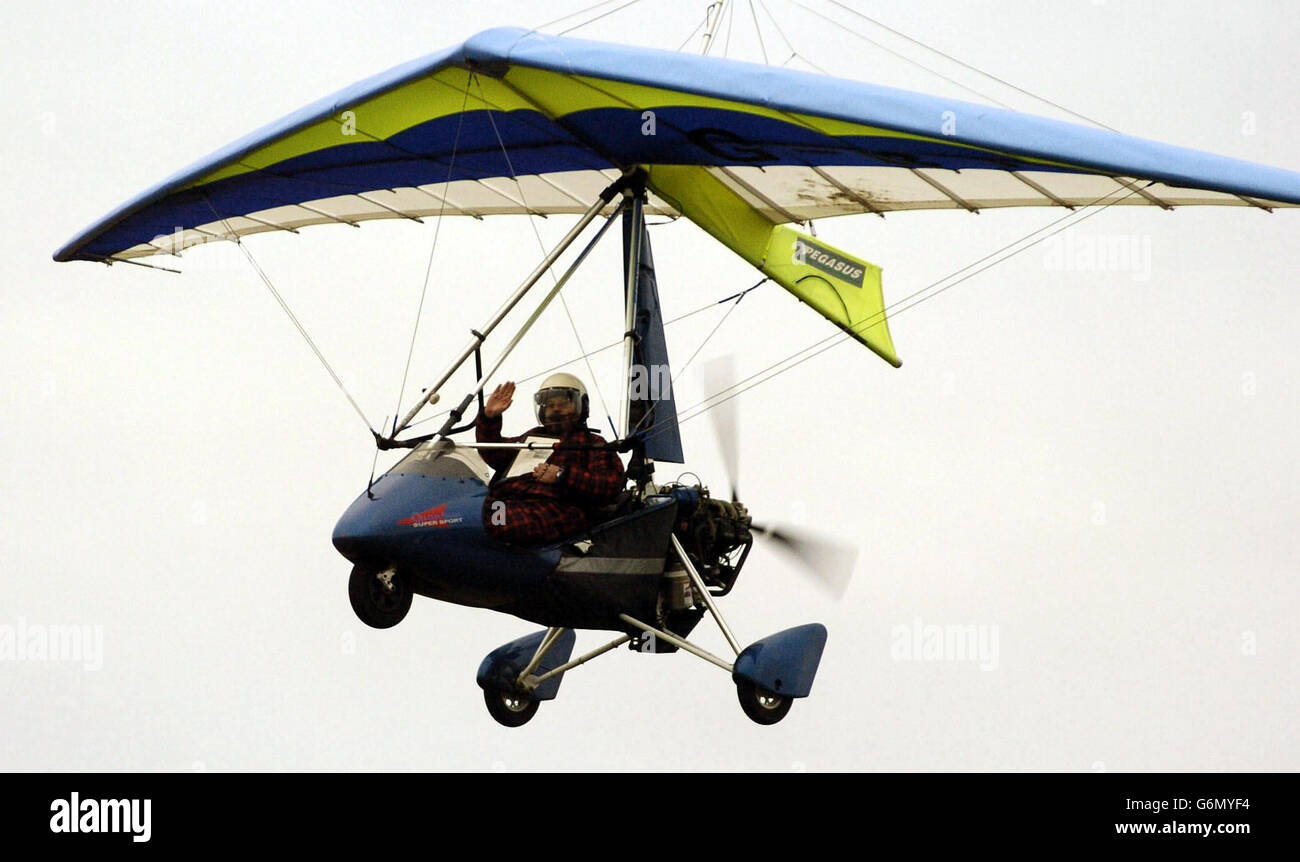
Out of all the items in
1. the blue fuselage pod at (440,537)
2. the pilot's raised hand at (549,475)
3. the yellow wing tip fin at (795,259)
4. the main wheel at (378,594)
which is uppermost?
the yellow wing tip fin at (795,259)

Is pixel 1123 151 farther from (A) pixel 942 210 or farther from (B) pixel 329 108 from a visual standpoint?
(B) pixel 329 108

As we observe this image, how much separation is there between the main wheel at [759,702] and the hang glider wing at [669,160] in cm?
300

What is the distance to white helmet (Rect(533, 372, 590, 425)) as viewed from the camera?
41.4ft

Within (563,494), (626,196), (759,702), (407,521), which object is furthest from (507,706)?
(626,196)

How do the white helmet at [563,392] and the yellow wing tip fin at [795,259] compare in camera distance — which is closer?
the white helmet at [563,392]

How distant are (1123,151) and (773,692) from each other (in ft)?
14.1

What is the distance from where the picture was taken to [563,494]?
1222cm

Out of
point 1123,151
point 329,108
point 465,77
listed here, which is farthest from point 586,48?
point 1123,151

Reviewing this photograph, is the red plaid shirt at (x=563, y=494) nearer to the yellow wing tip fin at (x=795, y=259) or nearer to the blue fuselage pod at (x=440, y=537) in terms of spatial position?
the blue fuselage pod at (x=440, y=537)

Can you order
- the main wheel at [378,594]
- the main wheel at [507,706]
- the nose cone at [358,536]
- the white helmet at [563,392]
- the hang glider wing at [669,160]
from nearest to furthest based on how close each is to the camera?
1. the hang glider wing at [669,160]
2. the nose cone at [358,536]
3. the main wheel at [378,594]
4. the white helmet at [563,392]
5. the main wheel at [507,706]

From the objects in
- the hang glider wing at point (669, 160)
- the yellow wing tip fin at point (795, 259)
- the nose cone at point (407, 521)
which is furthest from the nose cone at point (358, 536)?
the yellow wing tip fin at point (795, 259)

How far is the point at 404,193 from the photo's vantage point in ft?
49.7

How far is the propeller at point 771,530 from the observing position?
1338 centimetres

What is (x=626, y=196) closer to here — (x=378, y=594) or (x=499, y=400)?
(x=499, y=400)
